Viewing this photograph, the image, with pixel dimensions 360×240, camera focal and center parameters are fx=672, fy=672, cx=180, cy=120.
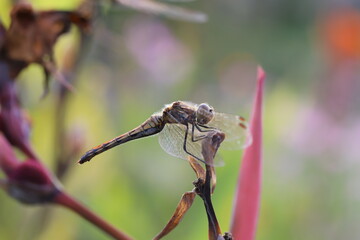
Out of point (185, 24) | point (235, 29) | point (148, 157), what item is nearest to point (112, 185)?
point (148, 157)

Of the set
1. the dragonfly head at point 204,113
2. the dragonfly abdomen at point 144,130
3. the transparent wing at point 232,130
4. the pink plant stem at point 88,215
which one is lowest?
the pink plant stem at point 88,215

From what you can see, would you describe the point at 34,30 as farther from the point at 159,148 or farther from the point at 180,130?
the point at 159,148

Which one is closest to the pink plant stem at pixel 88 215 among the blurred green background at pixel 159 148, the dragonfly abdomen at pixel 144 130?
the dragonfly abdomen at pixel 144 130

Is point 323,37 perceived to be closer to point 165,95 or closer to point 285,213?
point 165,95

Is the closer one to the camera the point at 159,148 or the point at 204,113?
the point at 204,113

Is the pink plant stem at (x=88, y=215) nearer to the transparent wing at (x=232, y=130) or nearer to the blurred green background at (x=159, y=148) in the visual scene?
the transparent wing at (x=232, y=130)

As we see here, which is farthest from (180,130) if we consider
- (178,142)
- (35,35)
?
(35,35)
